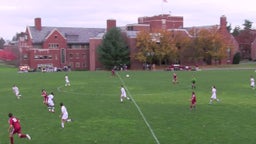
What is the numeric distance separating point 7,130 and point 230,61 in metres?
87.3

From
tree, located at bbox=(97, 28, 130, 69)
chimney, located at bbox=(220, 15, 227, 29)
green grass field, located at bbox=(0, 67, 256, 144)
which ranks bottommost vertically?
green grass field, located at bbox=(0, 67, 256, 144)

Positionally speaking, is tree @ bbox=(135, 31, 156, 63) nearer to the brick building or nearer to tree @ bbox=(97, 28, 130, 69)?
the brick building

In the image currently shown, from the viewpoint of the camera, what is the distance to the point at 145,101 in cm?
3412

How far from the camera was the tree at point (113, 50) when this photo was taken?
90062mm

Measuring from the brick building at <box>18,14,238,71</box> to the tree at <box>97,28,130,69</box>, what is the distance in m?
2.75

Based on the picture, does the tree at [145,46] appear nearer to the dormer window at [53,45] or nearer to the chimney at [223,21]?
the chimney at [223,21]

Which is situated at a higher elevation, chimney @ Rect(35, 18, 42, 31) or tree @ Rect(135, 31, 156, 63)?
chimney @ Rect(35, 18, 42, 31)

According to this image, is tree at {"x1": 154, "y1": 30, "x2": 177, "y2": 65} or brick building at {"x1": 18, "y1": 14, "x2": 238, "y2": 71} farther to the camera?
brick building at {"x1": 18, "y1": 14, "x2": 238, "y2": 71}

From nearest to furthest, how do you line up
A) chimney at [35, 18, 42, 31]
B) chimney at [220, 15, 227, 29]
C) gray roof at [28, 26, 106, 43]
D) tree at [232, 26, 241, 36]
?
chimney at [220, 15, 227, 29], gray roof at [28, 26, 106, 43], chimney at [35, 18, 42, 31], tree at [232, 26, 241, 36]

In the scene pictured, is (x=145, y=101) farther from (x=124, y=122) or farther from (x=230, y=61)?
(x=230, y=61)

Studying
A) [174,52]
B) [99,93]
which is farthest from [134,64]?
[99,93]

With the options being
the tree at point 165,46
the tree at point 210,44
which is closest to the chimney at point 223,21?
the tree at point 210,44

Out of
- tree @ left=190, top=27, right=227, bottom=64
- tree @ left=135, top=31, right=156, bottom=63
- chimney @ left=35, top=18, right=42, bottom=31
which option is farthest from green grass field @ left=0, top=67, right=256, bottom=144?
chimney @ left=35, top=18, right=42, bottom=31

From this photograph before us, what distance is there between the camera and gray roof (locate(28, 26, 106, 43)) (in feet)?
334
